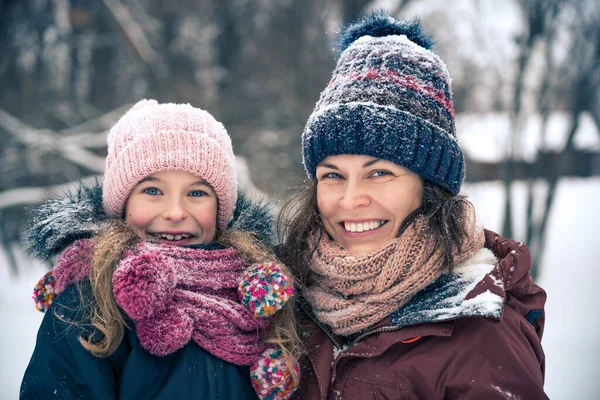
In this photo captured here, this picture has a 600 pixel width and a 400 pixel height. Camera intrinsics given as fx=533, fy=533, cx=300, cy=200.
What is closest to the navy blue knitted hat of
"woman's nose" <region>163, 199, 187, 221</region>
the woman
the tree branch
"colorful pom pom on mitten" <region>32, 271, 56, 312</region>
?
the woman

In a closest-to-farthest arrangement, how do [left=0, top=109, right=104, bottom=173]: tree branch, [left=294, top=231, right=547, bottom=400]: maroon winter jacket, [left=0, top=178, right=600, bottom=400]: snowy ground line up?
1. [left=294, top=231, right=547, bottom=400]: maroon winter jacket
2. [left=0, top=178, right=600, bottom=400]: snowy ground
3. [left=0, top=109, right=104, bottom=173]: tree branch

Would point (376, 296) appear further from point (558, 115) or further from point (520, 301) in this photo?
point (558, 115)

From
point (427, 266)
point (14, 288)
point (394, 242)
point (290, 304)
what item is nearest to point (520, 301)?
point (427, 266)

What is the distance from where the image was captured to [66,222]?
181cm

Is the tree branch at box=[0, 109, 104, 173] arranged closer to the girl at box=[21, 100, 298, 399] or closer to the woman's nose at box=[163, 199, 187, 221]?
the girl at box=[21, 100, 298, 399]

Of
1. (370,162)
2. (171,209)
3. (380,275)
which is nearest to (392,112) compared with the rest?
(370,162)

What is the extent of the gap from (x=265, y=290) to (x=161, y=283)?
34cm

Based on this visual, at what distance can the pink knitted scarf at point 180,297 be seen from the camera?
1.58m

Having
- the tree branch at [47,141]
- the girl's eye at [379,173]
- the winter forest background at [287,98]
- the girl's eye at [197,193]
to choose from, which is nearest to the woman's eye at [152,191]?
the girl's eye at [197,193]

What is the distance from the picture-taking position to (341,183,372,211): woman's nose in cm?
179

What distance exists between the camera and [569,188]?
682cm

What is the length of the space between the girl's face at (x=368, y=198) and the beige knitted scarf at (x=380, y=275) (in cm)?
6

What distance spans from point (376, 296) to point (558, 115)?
5.54 meters

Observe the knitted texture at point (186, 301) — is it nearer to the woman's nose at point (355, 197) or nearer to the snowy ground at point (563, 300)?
the woman's nose at point (355, 197)
